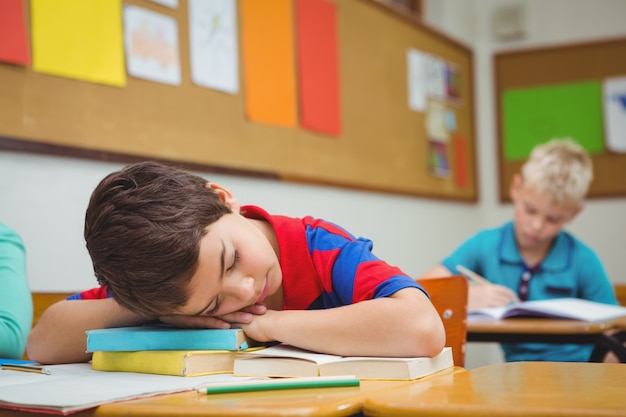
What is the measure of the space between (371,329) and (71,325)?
0.49 m

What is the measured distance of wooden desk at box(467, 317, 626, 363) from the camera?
189cm

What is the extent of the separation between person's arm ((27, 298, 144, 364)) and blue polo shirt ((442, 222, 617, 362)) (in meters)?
1.58

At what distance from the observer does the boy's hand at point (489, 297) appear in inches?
93.9

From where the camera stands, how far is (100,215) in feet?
3.54

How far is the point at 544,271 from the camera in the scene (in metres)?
2.68

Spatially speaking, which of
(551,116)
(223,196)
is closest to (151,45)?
(223,196)

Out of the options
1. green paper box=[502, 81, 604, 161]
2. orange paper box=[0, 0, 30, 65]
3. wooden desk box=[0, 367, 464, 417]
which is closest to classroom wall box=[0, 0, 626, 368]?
green paper box=[502, 81, 604, 161]

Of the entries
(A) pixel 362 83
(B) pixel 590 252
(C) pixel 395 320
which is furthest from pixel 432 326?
(A) pixel 362 83

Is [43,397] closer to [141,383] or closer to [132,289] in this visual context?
[141,383]

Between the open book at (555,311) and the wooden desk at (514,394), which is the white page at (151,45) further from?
the wooden desk at (514,394)

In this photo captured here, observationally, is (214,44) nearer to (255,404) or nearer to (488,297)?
(488,297)

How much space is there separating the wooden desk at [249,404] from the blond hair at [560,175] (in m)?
1.97

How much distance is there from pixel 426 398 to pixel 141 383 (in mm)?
357

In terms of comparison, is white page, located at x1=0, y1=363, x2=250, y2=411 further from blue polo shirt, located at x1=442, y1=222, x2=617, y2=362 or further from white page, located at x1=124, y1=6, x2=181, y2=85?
blue polo shirt, located at x1=442, y1=222, x2=617, y2=362
